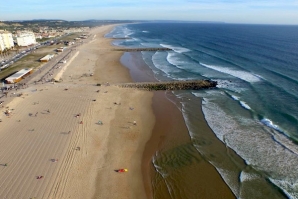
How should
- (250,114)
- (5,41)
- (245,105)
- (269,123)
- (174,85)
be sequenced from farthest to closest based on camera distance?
1. (5,41)
2. (174,85)
3. (245,105)
4. (250,114)
5. (269,123)

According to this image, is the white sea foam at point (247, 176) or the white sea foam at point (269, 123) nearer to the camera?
the white sea foam at point (247, 176)

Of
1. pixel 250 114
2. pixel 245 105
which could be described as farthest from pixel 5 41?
pixel 250 114

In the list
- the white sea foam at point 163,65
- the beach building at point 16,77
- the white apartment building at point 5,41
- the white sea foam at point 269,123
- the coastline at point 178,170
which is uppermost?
the white apartment building at point 5,41

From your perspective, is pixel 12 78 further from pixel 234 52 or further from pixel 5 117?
pixel 234 52

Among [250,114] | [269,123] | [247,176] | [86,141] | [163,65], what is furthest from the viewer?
[163,65]

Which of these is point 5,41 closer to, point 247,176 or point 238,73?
point 238,73

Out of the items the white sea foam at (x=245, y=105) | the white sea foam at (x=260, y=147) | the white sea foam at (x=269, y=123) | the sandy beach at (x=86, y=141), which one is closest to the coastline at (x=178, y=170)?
the sandy beach at (x=86, y=141)

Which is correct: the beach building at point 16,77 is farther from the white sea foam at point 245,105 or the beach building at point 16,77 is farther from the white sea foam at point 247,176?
the white sea foam at point 247,176
